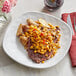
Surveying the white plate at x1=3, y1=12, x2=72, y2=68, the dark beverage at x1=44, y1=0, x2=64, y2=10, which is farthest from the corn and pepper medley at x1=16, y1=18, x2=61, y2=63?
the dark beverage at x1=44, y1=0, x2=64, y2=10

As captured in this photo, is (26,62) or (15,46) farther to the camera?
(15,46)

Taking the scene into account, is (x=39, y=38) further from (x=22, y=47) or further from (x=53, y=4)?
(x=53, y=4)

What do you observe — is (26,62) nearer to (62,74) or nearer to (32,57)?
(32,57)

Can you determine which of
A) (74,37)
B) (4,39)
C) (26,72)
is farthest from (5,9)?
(74,37)

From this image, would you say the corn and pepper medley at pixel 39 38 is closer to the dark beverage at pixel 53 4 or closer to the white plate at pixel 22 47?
the white plate at pixel 22 47

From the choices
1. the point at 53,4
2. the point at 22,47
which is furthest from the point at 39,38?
the point at 53,4

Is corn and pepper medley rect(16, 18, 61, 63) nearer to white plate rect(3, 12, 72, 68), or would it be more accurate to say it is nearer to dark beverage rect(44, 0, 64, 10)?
white plate rect(3, 12, 72, 68)

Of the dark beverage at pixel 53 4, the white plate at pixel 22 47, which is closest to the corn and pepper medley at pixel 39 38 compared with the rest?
the white plate at pixel 22 47
